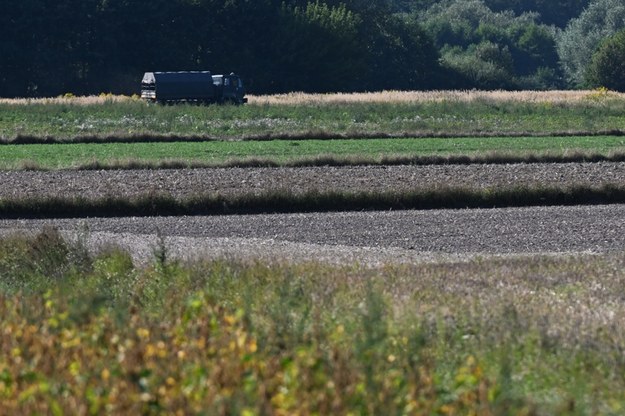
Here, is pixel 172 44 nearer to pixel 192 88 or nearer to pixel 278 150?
pixel 192 88

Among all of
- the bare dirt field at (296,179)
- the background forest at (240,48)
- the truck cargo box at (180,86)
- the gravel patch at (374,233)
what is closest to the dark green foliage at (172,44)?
the background forest at (240,48)

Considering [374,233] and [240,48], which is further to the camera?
[240,48]

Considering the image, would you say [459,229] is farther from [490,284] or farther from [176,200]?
[490,284]

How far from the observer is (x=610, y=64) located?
10012 centimetres

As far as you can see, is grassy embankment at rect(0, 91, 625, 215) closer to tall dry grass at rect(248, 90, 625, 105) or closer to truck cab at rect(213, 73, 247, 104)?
tall dry grass at rect(248, 90, 625, 105)

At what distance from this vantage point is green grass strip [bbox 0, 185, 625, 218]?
24.8 metres

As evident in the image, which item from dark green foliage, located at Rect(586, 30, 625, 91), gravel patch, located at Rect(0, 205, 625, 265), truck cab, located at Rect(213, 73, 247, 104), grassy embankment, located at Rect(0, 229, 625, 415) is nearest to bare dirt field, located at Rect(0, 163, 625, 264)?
gravel patch, located at Rect(0, 205, 625, 265)

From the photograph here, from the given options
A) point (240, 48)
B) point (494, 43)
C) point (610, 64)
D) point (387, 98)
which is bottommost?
point (387, 98)

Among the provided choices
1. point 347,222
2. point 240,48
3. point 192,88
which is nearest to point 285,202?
point 347,222

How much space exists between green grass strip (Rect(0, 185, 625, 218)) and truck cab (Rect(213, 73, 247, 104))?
42.6 m

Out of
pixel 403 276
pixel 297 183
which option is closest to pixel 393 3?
pixel 297 183

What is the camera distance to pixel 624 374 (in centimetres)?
925

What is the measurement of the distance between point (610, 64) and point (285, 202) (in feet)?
261

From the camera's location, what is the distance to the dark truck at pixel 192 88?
66250mm
